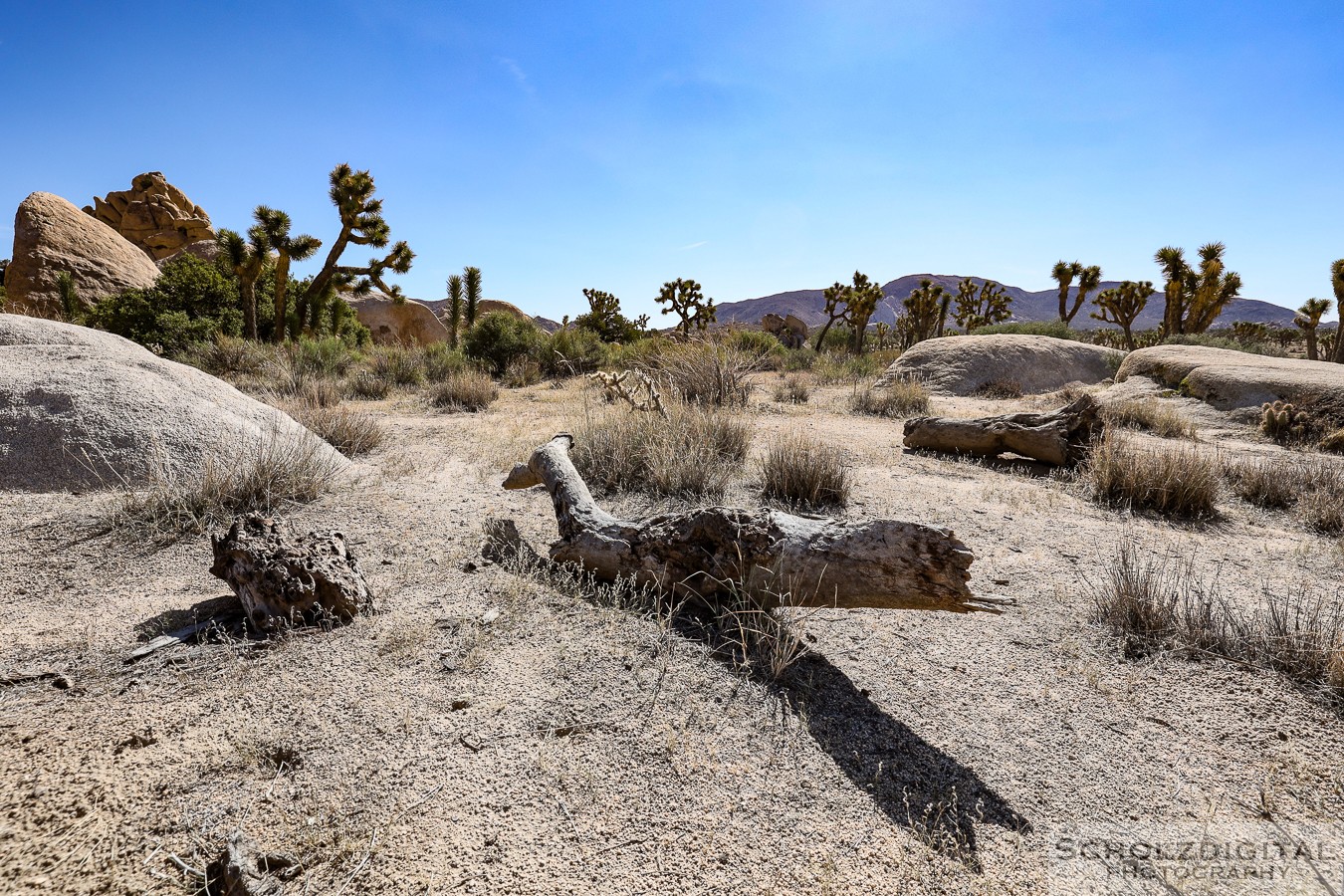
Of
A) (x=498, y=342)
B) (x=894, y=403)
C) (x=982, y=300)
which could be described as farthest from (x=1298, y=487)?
(x=982, y=300)

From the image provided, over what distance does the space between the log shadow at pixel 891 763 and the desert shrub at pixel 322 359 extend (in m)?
11.2

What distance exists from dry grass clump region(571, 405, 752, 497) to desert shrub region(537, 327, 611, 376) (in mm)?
8521

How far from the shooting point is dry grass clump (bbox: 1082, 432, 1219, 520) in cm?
455

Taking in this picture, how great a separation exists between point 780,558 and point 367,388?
9.99 metres

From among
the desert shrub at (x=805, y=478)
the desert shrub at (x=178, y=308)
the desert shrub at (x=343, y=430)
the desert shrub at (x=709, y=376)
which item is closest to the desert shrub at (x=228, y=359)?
the desert shrub at (x=178, y=308)

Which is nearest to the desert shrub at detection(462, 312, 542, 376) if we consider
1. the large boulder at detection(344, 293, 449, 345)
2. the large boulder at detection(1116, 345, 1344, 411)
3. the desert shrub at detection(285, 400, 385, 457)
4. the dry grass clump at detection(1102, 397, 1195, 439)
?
the desert shrub at detection(285, 400, 385, 457)

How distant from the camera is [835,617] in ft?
9.88

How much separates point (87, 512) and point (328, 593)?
2312 millimetres

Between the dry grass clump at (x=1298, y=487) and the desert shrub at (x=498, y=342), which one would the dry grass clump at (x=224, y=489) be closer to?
the dry grass clump at (x=1298, y=487)

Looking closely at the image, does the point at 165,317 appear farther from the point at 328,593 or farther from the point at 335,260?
the point at 328,593

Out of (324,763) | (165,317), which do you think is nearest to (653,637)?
(324,763)

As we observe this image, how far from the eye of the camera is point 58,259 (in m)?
21.4

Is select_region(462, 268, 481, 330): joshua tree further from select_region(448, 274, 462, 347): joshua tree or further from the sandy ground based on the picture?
the sandy ground

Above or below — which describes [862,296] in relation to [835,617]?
above
